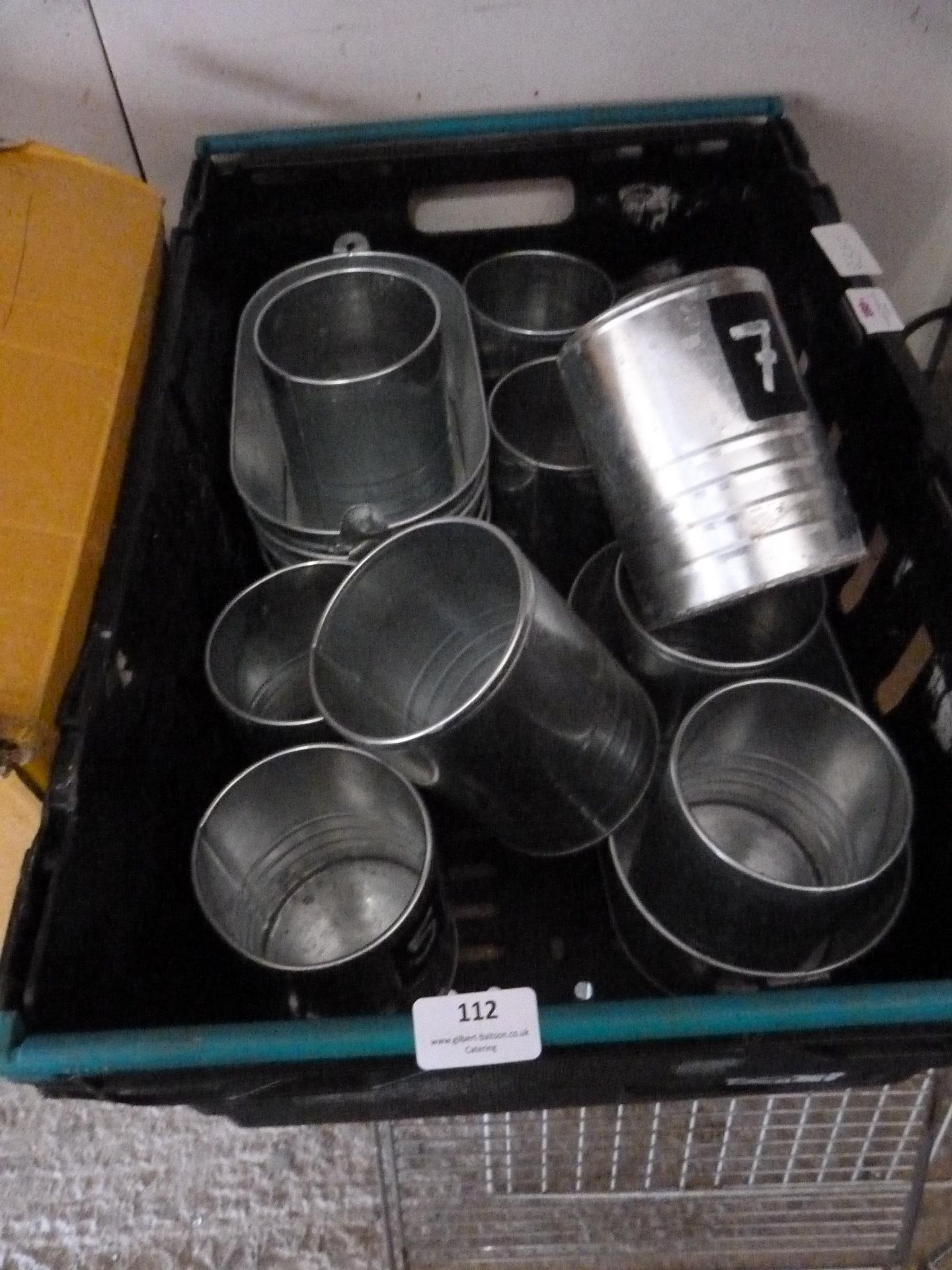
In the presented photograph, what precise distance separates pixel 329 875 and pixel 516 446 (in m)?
0.41

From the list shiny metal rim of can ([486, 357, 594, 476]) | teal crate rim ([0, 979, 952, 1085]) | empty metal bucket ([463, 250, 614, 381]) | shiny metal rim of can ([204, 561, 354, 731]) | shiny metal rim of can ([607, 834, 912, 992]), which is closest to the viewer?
teal crate rim ([0, 979, 952, 1085])

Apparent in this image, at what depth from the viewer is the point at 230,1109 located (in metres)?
0.53

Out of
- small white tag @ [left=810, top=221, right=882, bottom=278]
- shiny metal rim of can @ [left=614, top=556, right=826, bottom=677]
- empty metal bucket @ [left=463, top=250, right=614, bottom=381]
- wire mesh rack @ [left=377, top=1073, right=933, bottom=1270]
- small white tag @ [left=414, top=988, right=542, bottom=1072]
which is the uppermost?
small white tag @ [left=810, top=221, right=882, bottom=278]

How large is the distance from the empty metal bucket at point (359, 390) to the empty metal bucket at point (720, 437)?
6.6 inches

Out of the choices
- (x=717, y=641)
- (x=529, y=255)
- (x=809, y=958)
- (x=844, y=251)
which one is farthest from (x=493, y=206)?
(x=809, y=958)

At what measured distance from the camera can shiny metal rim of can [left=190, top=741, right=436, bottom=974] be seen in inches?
20.9

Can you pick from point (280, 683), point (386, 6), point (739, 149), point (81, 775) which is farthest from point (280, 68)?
point (81, 775)

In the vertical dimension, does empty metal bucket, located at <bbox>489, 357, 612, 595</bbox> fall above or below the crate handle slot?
below

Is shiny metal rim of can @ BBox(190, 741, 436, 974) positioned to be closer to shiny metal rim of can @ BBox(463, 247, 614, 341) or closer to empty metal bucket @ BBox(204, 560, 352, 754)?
empty metal bucket @ BBox(204, 560, 352, 754)

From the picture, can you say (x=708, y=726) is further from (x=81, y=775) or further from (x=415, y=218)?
(x=415, y=218)

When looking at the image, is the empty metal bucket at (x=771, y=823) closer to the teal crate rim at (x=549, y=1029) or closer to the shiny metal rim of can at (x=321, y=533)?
the teal crate rim at (x=549, y=1029)

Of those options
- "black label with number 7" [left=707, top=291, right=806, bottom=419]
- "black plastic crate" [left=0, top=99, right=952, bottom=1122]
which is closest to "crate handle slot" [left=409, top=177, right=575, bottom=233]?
"black plastic crate" [left=0, top=99, right=952, bottom=1122]

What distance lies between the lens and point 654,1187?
789 millimetres

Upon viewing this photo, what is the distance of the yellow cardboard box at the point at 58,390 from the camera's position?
52 centimetres
